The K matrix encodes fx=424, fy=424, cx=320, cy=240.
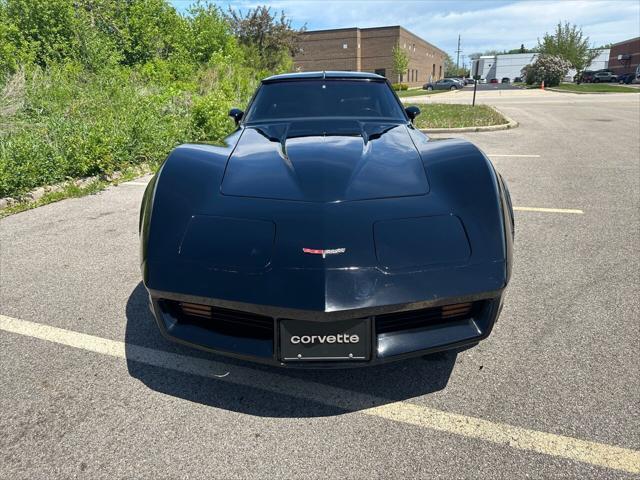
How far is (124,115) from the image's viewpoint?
7.67 metres

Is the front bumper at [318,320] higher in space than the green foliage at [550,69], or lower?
lower

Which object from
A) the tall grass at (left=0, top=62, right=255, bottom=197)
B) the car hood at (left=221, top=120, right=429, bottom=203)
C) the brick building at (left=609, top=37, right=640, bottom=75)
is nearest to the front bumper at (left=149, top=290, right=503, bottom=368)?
the car hood at (left=221, top=120, right=429, bottom=203)

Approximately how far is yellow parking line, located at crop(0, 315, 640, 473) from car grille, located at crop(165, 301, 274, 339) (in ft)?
1.48

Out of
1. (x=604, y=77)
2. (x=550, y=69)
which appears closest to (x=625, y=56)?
(x=604, y=77)

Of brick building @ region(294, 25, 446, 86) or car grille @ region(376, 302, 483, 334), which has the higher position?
brick building @ region(294, 25, 446, 86)

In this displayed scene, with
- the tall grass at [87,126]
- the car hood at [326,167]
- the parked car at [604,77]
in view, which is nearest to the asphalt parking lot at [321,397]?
the car hood at [326,167]

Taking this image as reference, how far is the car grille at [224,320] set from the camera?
5.74 ft

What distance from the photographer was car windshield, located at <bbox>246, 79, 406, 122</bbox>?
340cm

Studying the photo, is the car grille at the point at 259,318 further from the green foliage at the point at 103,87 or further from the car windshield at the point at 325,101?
the green foliage at the point at 103,87

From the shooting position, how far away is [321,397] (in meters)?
2.03

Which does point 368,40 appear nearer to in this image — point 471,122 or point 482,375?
point 471,122

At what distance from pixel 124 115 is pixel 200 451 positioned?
290 inches

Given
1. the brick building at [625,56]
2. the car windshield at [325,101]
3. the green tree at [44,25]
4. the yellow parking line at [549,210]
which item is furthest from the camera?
the brick building at [625,56]

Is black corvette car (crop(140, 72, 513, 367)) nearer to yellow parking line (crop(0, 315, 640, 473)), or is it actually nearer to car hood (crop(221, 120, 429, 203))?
car hood (crop(221, 120, 429, 203))
